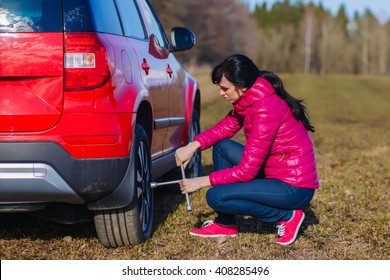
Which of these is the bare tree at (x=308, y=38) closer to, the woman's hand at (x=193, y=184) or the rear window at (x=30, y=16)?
the woman's hand at (x=193, y=184)

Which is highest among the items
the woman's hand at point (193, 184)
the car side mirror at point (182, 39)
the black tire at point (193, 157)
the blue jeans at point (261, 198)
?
the car side mirror at point (182, 39)

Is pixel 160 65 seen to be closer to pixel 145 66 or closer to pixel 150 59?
pixel 150 59

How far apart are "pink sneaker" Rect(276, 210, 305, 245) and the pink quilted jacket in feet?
0.83

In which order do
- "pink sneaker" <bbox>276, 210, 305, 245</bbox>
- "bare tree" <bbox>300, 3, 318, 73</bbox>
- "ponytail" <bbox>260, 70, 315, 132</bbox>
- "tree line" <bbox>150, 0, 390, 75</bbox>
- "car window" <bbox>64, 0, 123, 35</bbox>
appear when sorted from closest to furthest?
"car window" <bbox>64, 0, 123, 35</bbox>
"ponytail" <bbox>260, 70, 315, 132</bbox>
"pink sneaker" <bbox>276, 210, 305, 245</bbox>
"tree line" <bbox>150, 0, 390, 75</bbox>
"bare tree" <bbox>300, 3, 318, 73</bbox>

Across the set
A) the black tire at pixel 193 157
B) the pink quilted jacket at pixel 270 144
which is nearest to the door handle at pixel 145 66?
the pink quilted jacket at pixel 270 144

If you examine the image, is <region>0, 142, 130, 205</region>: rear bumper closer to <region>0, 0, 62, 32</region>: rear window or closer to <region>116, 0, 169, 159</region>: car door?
<region>0, 0, 62, 32</region>: rear window

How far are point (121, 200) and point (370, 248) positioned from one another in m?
1.85

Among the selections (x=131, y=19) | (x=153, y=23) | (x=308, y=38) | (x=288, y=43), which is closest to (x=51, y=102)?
(x=131, y=19)

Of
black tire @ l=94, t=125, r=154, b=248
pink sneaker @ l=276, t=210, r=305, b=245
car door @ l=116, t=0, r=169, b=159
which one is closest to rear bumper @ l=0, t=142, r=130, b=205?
black tire @ l=94, t=125, r=154, b=248

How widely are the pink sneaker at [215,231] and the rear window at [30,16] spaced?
191 cm

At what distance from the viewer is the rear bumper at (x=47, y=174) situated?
371 centimetres

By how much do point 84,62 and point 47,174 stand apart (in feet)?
2.16

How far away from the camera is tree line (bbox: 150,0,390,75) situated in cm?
7806
